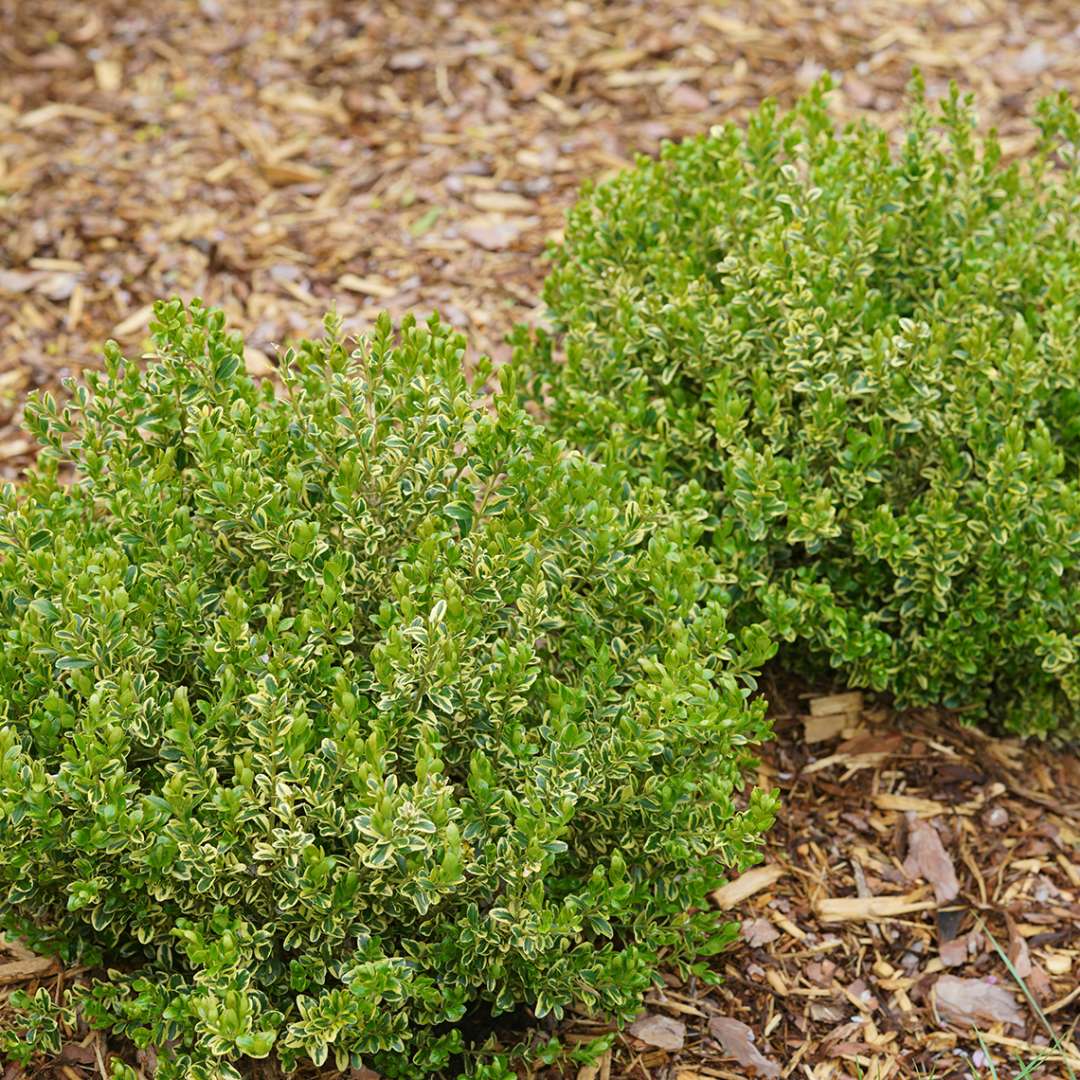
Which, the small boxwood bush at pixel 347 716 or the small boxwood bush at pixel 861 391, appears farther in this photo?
the small boxwood bush at pixel 861 391

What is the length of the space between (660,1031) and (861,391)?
1744 millimetres

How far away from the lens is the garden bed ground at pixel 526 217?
140 inches

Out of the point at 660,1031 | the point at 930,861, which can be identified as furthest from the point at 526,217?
the point at 660,1031

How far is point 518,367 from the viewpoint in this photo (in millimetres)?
4207

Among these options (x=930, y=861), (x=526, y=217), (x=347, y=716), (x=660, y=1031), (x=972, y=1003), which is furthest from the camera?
(x=526, y=217)

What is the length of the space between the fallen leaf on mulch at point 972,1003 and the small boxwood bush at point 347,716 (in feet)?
2.44

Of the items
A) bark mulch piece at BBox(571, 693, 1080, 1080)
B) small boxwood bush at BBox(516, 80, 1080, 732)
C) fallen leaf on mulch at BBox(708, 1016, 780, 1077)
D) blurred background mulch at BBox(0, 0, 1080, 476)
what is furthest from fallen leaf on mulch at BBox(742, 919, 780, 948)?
blurred background mulch at BBox(0, 0, 1080, 476)

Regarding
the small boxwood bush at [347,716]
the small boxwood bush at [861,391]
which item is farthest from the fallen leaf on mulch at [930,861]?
the small boxwood bush at [347,716]

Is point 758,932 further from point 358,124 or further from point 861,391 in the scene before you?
point 358,124

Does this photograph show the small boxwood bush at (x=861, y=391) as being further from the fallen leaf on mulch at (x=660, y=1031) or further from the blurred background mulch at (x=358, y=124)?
the blurred background mulch at (x=358, y=124)

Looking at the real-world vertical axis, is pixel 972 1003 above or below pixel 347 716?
below

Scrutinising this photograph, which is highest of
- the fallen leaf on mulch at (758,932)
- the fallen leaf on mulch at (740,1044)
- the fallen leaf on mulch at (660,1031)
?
the fallen leaf on mulch at (758,932)

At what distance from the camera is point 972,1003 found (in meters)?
3.53

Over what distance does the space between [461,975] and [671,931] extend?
1.70ft
